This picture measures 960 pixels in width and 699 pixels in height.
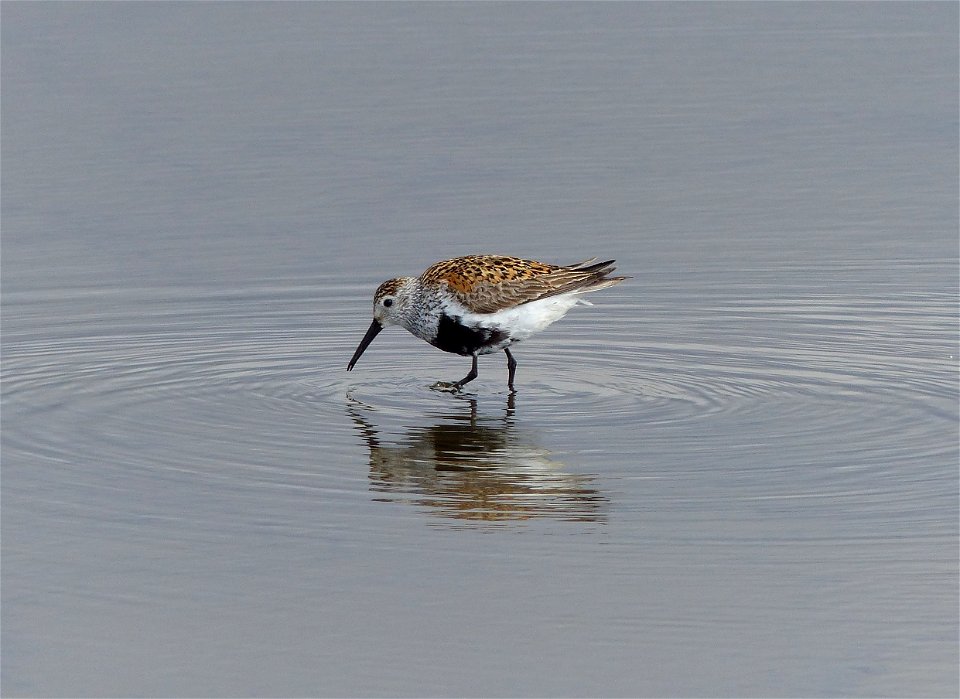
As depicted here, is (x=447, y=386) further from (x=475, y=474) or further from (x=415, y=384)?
(x=475, y=474)

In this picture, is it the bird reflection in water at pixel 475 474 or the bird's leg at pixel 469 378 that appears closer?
A: the bird reflection in water at pixel 475 474

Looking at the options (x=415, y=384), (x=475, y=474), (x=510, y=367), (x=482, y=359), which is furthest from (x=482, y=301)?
(x=475, y=474)

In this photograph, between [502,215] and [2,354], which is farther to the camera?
[502,215]

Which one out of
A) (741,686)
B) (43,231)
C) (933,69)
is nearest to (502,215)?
(43,231)

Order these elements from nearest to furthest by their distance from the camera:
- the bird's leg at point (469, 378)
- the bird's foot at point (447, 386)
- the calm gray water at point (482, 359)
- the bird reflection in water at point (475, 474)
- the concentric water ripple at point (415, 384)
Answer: the calm gray water at point (482, 359) < the bird reflection in water at point (475, 474) < the concentric water ripple at point (415, 384) < the bird's foot at point (447, 386) < the bird's leg at point (469, 378)

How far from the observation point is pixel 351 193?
20188mm

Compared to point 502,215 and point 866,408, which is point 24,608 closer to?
point 866,408

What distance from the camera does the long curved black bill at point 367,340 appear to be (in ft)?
48.5

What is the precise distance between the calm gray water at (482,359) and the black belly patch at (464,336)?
392mm

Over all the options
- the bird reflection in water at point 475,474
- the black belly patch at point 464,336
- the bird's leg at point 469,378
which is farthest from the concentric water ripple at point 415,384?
the black belly patch at point 464,336

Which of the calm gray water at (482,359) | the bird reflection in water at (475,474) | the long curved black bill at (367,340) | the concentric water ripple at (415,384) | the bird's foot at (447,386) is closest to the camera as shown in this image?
the calm gray water at (482,359)

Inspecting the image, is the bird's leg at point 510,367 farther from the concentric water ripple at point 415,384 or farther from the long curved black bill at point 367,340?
the long curved black bill at point 367,340

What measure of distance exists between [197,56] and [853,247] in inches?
421

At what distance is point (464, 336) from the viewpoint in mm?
14602
